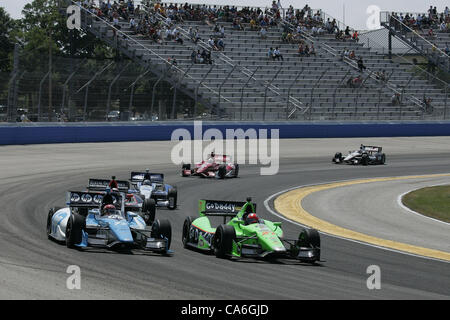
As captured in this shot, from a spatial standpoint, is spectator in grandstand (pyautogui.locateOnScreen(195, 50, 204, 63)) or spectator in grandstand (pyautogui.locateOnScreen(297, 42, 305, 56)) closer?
spectator in grandstand (pyautogui.locateOnScreen(195, 50, 204, 63))

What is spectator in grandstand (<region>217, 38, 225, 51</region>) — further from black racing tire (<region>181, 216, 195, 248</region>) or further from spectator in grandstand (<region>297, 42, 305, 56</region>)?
black racing tire (<region>181, 216, 195, 248</region>)

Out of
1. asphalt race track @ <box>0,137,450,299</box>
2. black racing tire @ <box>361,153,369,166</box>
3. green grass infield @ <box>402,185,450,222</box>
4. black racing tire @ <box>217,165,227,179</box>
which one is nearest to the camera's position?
asphalt race track @ <box>0,137,450,299</box>

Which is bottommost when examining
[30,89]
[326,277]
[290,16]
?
[326,277]

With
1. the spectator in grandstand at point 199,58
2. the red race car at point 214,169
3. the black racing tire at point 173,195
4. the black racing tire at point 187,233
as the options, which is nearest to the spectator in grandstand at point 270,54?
the spectator in grandstand at point 199,58

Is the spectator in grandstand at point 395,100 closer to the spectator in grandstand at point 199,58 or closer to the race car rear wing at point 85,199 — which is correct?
the spectator in grandstand at point 199,58

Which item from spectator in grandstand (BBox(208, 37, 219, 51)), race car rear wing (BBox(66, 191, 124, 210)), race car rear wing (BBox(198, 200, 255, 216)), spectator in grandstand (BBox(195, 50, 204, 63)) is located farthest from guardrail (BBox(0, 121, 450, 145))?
race car rear wing (BBox(198, 200, 255, 216))

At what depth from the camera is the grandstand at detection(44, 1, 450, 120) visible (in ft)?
143

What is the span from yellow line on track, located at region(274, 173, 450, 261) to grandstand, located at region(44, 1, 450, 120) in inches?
633

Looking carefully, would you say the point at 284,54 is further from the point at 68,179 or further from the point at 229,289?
the point at 229,289

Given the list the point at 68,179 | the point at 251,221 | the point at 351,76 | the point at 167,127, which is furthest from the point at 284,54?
the point at 251,221

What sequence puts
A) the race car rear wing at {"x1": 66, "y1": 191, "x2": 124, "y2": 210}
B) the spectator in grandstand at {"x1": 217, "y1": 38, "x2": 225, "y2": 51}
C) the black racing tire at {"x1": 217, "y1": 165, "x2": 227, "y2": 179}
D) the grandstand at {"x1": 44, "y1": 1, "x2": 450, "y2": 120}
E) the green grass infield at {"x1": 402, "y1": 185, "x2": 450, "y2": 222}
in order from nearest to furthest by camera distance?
the race car rear wing at {"x1": 66, "y1": 191, "x2": 124, "y2": 210} < the green grass infield at {"x1": 402, "y1": 185, "x2": 450, "y2": 222} < the black racing tire at {"x1": 217, "y1": 165, "x2": 227, "y2": 179} < the grandstand at {"x1": 44, "y1": 1, "x2": 450, "y2": 120} < the spectator in grandstand at {"x1": 217, "y1": 38, "x2": 225, "y2": 51}

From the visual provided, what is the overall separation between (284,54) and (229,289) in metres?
40.9

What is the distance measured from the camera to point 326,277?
12047mm
